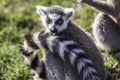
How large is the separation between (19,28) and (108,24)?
299 cm

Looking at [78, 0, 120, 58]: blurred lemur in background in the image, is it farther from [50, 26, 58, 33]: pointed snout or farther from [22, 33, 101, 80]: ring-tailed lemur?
[22, 33, 101, 80]: ring-tailed lemur

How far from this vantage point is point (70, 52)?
5973mm

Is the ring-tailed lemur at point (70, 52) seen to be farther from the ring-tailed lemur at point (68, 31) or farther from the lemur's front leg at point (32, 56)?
the ring-tailed lemur at point (68, 31)

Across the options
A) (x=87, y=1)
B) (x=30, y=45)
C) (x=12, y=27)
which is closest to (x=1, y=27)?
(x=12, y=27)

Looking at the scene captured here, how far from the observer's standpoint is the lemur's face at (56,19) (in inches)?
256

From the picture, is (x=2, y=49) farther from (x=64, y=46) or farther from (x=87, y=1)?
(x=64, y=46)

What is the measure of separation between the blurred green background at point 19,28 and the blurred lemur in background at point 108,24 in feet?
0.88

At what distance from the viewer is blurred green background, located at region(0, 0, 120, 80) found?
7457mm

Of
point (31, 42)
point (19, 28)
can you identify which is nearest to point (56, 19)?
point (31, 42)

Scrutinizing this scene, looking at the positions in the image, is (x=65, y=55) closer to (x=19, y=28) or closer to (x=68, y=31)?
(x=68, y=31)

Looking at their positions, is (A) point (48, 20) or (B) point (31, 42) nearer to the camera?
(B) point (31, 42)

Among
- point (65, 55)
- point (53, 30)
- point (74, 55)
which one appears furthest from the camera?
point (53, 30)

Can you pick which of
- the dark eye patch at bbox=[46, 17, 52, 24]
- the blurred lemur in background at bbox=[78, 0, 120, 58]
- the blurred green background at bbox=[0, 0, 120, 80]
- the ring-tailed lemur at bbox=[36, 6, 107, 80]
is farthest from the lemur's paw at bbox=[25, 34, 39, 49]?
the blurred lemur in background at bbox=[78, 0, 120, 58]

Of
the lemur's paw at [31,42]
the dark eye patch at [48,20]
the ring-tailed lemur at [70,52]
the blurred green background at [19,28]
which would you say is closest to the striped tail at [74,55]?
the ring-tailed lemur at [70,52]
